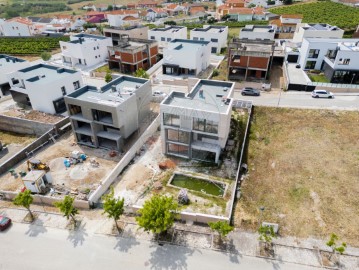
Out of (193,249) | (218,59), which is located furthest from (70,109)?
(218,59)

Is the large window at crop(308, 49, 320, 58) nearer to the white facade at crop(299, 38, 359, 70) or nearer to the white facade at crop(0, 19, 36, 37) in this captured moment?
the white facade at crop(299, 38, 359, 70)

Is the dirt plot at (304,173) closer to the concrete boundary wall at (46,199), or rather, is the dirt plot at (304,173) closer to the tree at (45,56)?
the concrete boundary wall at (46,199)

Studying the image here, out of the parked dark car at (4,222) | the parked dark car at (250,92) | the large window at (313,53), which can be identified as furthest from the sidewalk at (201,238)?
the large window at (313,53)

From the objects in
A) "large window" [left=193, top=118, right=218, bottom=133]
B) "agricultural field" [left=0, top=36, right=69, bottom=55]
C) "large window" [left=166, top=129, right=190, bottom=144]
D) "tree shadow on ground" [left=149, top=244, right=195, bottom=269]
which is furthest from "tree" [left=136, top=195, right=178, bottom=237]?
"agricultural field" [left=0, top=36, right=69, bottom=55]

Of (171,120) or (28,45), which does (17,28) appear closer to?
(28,45)

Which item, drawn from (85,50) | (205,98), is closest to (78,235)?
(205,98)
